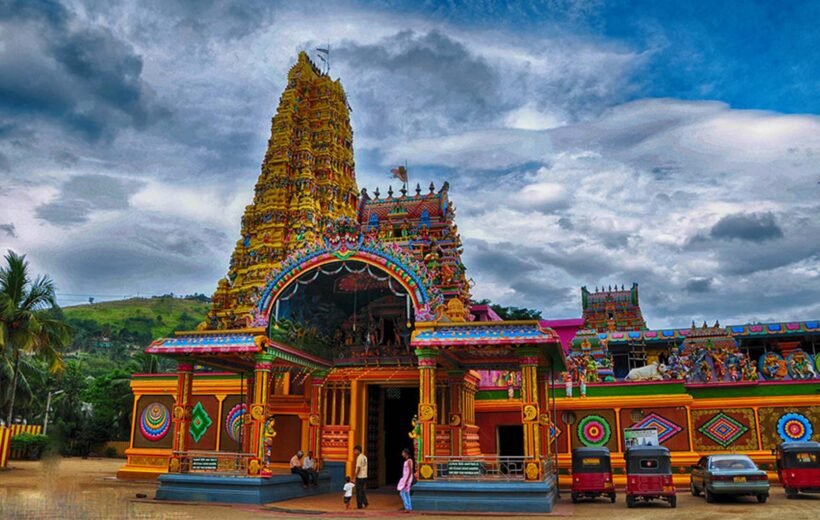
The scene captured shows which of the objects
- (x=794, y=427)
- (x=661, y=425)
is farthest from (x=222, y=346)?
(x=794, y=427)

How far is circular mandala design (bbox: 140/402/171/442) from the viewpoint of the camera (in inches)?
859

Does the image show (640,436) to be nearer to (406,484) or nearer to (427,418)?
(427,418)

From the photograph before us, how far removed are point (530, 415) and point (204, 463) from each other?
789cm

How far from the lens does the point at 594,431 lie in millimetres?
19797

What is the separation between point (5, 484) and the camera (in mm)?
A: 18141

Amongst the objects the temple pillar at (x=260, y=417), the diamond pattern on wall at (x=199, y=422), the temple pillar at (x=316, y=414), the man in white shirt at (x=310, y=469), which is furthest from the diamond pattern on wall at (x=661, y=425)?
the diamond pattern on wall at (x=199, y=422)

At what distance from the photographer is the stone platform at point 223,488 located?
570 inches

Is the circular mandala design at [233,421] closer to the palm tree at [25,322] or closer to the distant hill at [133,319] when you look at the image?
the palm tree at [25,322]

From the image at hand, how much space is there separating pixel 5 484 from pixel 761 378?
22790 mm

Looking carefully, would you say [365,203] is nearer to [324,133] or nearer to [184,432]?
[184,432]

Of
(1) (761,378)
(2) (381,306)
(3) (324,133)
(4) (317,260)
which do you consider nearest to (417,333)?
(4) (317,260)

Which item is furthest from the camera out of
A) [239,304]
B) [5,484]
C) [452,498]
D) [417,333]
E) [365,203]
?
Answer: [239,304]

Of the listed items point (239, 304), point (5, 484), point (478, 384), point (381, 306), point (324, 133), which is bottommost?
point (5, 484)

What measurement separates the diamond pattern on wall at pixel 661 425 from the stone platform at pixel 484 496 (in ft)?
22.8
